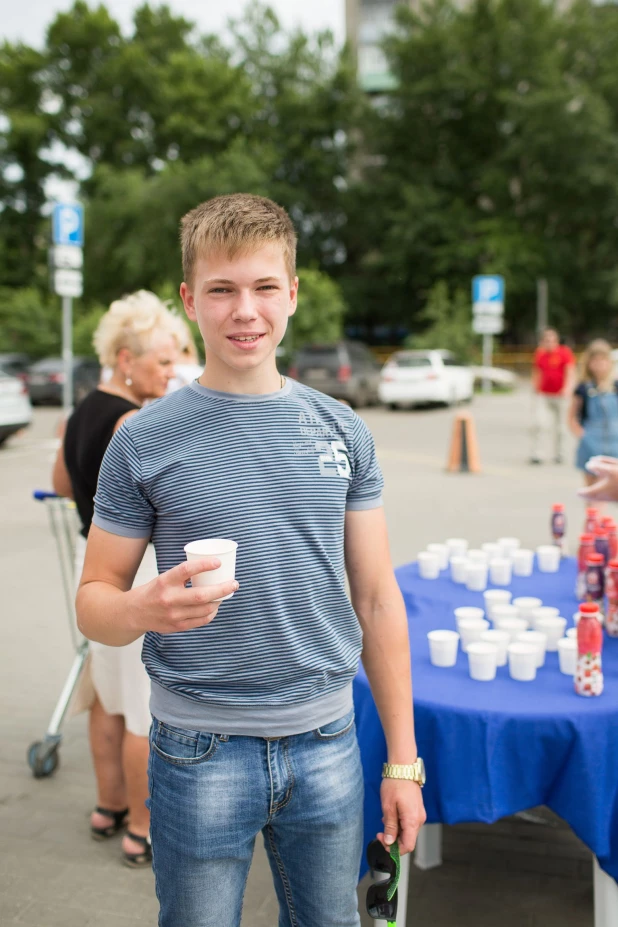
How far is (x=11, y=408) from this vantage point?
16.0 m

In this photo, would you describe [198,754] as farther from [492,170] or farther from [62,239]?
[492,170]

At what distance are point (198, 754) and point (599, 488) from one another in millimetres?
2256

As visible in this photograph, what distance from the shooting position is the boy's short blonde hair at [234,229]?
5.55 ft

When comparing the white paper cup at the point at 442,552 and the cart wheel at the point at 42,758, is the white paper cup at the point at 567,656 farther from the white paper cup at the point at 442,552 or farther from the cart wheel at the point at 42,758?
the cart wheel at the point at 42,758

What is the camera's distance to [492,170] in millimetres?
39281

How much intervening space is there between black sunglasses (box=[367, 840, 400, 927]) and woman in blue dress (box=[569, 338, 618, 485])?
6145 millimetres

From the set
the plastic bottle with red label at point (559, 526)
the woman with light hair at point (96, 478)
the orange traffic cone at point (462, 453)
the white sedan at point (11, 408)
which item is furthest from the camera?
the white sedan at point (11, 408)

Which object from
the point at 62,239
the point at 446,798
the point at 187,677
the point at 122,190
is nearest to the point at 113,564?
the point at 187,677

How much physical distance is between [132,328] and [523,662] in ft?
6.22

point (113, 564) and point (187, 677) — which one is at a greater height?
point (113, 564)

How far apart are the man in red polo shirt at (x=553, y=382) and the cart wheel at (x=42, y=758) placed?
10.2 meters

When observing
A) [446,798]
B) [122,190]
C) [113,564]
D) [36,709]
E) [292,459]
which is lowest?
[36,709]

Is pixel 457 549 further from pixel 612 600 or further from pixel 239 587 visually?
pixel 239 587

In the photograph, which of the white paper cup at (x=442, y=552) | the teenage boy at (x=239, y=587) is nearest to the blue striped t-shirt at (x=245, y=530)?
the teenage boy at (x=239, y=587)
